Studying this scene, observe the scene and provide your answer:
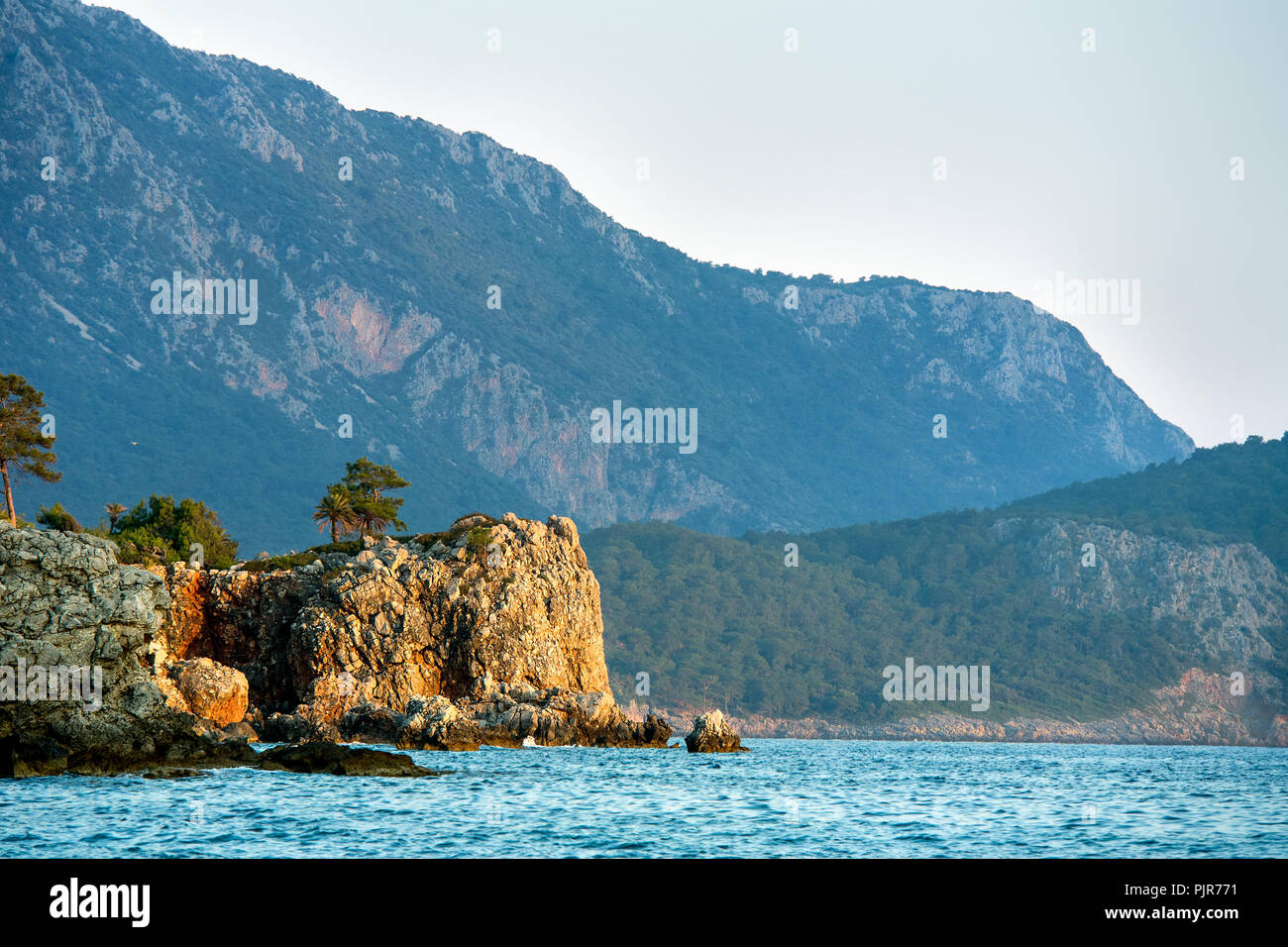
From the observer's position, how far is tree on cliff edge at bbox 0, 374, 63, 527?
81562 millimetres

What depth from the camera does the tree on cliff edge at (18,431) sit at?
81.6 m

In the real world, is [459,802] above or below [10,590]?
below

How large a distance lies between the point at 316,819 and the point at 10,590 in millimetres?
24243

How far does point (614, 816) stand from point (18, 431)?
55.0 m

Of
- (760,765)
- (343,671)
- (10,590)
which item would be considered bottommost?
(760,765)

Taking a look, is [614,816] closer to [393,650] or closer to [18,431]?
[393,650]

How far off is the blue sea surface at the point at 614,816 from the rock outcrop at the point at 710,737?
24165 millimetres

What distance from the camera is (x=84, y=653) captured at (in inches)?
2261

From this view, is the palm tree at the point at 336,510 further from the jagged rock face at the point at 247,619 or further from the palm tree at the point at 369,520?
the jagged rock face at the point at 247,619

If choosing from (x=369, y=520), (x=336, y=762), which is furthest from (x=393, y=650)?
(x=336, y=762)
